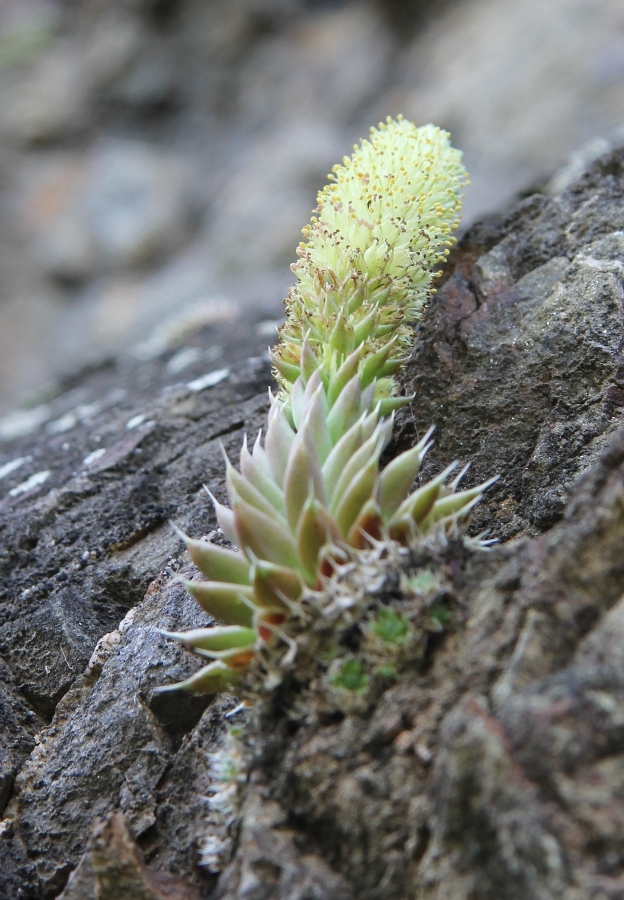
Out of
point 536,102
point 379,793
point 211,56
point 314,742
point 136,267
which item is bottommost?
point 379,793

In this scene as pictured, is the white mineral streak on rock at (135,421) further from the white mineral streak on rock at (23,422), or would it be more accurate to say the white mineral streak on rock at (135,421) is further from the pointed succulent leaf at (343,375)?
the pointed succulent leaf at (343,375)

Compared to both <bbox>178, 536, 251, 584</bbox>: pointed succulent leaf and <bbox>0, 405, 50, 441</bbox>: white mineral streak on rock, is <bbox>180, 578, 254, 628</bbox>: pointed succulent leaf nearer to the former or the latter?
<bbox>178, 536, 251, 584</bbox>: pointed succulent leaf

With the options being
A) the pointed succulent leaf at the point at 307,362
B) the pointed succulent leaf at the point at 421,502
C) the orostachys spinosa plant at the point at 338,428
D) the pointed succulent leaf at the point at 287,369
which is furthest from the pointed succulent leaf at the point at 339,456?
the pointed succulent leaf at the point at 287,369

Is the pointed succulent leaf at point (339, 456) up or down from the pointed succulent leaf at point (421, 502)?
up

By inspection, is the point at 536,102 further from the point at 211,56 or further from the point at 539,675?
the point at 539,675

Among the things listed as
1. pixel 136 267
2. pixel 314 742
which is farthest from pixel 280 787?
pixel 136 267

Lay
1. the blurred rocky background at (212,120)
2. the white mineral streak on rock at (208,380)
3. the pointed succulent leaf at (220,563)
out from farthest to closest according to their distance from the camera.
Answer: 1. the blurred rocky background at (212,120)
2. the white mineral streak on rock at (208,380)
3. the pointed succulent leaf at (220,563)
